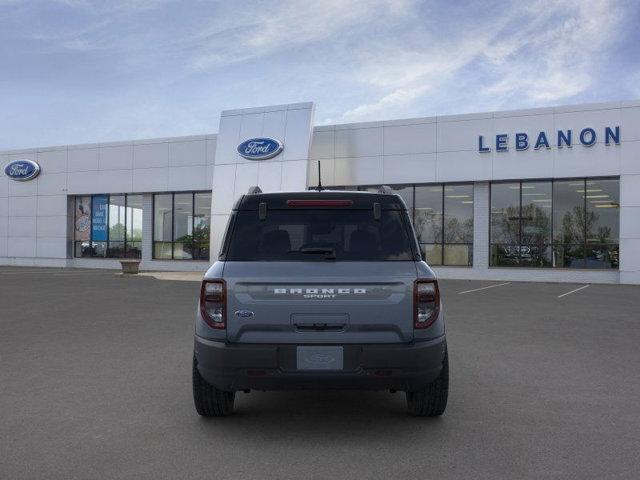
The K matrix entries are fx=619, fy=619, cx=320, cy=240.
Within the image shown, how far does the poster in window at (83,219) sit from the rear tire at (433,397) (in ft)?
105

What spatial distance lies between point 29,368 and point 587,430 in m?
5.97

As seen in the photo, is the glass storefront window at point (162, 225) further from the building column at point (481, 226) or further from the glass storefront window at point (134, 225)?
the building column at point (481, 226)

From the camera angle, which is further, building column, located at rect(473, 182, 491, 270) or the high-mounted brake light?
building column, located at rect(473, 182, 491, 270)

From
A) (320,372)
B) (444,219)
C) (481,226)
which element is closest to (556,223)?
(481,226)

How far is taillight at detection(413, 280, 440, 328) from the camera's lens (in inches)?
176

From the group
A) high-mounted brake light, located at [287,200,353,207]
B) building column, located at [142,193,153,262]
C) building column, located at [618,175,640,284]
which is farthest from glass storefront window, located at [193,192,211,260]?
high-mounted brake light, located at [287,200,353,207]

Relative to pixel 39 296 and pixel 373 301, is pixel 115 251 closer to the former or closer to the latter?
pixel 39 296

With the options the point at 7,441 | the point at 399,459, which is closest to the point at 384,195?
the point at 399,459

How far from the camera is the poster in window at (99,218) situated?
33.8m

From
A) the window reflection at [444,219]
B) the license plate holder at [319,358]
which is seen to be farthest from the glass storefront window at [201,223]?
the license plate holder at [319,358]

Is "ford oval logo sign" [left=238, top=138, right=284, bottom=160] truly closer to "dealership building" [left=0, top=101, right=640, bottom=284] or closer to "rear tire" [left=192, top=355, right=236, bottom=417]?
"dealership building" [left=0, top=101, right=640, bottom=284]

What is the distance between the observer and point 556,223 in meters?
25.1

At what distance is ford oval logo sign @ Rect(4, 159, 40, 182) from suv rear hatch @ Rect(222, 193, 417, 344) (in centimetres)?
3396

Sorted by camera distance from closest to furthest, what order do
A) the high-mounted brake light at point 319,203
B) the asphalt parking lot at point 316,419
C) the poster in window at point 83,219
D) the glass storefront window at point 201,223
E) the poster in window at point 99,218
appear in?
the asphalt parking lot at point 316,419 → the high-mounted brake light at point 319,203 → the glass storefront window at point 201,223 → the poster in window at point 99,218 → the poster in window at point 83,219
